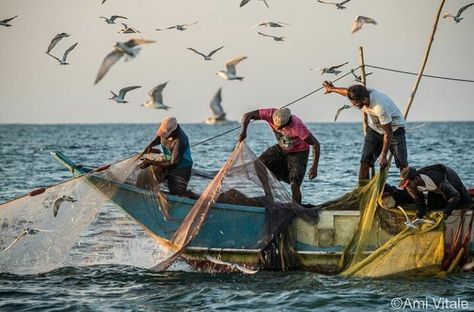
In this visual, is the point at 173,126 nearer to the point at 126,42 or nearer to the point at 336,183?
the point at 126,42

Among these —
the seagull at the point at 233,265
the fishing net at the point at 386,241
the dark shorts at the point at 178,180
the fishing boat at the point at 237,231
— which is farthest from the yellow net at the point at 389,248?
the dark shorts at the point at 178,180

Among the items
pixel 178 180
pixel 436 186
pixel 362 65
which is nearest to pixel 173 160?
pixel 178 180

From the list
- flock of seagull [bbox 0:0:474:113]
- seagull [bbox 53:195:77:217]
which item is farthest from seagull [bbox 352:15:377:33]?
seagull [bbox 53:195:77:217]

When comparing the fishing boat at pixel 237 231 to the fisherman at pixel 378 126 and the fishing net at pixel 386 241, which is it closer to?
the fishing net at pixel 386 241

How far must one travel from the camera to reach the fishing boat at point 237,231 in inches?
461

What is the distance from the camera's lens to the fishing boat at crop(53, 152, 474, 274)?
11711 millimetres

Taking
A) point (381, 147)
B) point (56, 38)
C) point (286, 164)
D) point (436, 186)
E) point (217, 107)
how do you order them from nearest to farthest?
point (436, 186), point (381, 147), point (286, 164), point (217, 107), point (56, 38)

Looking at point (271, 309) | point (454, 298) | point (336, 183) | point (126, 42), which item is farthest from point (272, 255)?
point (336, 183)

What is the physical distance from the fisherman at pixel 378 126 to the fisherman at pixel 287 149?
61cm

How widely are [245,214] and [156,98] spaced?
2584 millimetres

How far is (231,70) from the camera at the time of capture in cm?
1466

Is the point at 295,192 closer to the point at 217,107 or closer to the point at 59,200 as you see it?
the point at 217,107

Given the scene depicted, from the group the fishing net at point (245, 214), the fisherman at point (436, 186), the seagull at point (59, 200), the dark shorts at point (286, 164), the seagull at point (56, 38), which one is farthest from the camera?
the seagull at point (56, 38)

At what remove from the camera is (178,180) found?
39.2 feet
